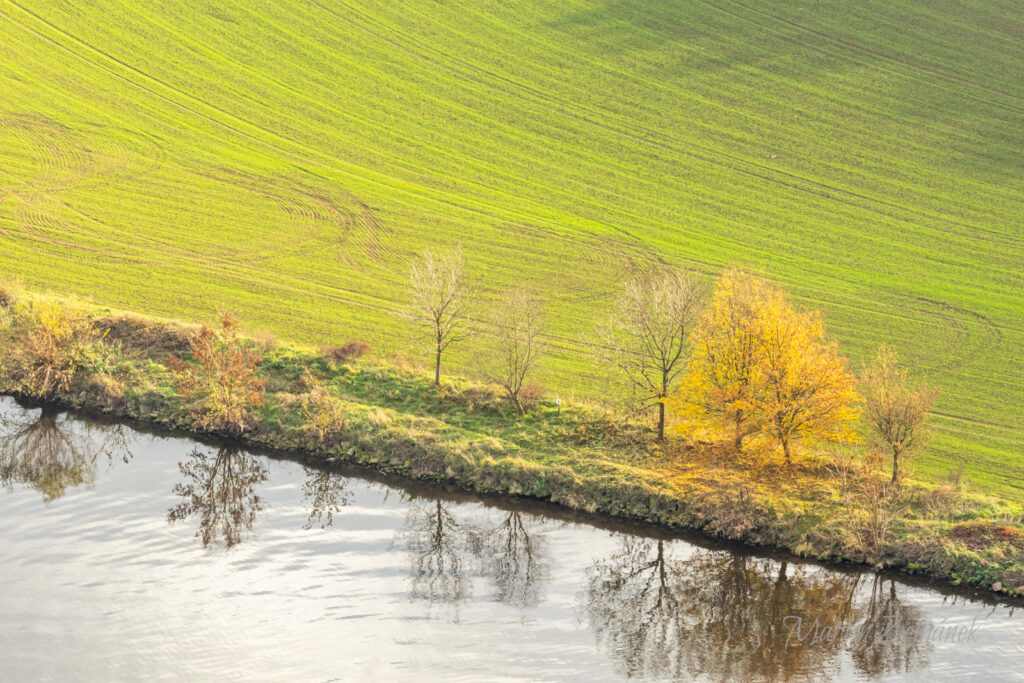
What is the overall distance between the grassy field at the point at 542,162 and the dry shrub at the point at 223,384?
537cm

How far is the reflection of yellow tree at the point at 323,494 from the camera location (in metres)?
37.6

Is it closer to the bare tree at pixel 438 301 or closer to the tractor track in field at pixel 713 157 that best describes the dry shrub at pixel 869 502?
the bare tree at pixel 438 301

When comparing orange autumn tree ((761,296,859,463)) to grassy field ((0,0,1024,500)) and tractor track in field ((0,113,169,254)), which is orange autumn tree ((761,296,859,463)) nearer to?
→ grassy field ((0,0,1024,500))

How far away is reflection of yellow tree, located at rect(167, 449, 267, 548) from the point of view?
1463 inches

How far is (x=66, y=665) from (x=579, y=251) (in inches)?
1349

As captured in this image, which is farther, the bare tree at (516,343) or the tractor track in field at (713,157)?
the tractor track in field at (713,157)

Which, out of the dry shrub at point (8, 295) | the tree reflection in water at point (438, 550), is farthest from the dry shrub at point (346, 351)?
the dry shrub at point (8, 295)

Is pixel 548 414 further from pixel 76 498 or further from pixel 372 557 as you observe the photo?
pixel 76 498

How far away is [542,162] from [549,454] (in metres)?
29.4

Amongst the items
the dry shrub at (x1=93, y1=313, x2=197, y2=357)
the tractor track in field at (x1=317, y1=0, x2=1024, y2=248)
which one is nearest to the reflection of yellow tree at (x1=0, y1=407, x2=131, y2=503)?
the dry shrub at (x1=93, y1=313, x2=197, y2=357)

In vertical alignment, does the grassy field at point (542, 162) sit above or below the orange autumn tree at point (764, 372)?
above

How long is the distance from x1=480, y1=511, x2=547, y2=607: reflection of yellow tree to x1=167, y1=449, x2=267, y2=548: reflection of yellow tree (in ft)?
27.9

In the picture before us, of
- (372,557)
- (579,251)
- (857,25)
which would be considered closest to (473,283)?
(579,251)

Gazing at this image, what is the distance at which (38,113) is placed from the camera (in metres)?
66.9
